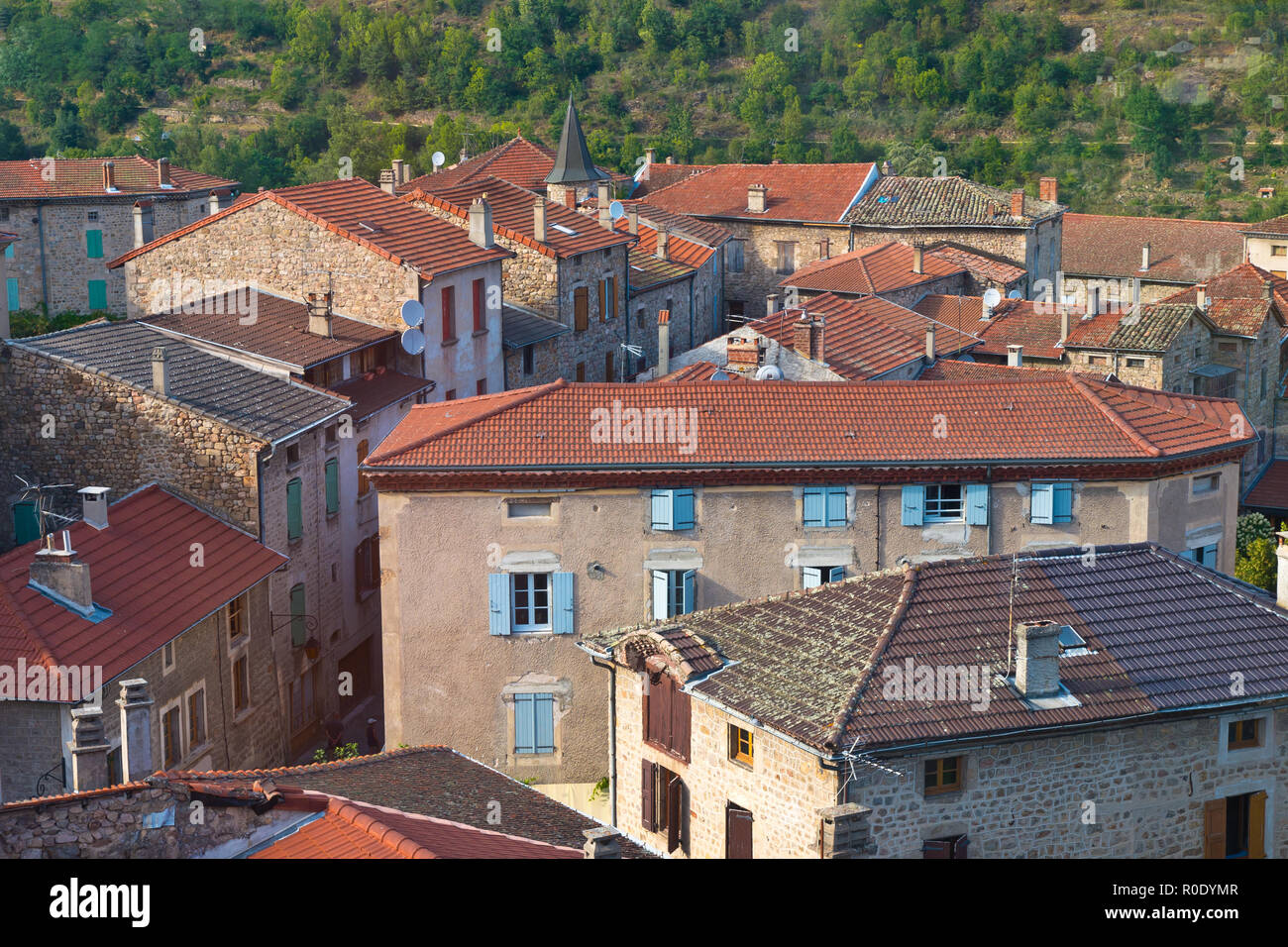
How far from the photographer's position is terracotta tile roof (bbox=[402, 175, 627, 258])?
46.7 metres

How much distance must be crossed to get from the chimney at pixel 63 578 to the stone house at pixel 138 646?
2cm

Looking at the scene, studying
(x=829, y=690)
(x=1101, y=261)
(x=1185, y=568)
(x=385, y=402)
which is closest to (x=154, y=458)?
(x=385, y=402)

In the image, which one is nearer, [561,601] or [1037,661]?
[1037,661]

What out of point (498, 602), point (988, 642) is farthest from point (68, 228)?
point (988, 642)

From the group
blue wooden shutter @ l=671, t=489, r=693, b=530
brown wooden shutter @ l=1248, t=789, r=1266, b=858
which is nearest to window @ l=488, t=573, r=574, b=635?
blue wooden shutter @ l=671, t=489, r=693, b=530

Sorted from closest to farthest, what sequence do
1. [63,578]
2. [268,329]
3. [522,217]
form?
[63,578] < [268,329] < [522,217]

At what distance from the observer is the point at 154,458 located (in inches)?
1249

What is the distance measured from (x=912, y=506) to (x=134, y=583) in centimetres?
1367

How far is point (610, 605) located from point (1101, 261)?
161ft

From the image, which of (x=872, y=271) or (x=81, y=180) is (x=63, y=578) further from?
(x=81, y=180)

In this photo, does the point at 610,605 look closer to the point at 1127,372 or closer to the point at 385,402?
the point at 385,402

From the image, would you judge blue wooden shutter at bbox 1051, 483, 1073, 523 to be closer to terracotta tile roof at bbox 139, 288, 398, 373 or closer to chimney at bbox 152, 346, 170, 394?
terracotta tile roof at bbox 139, 288, 398, 373

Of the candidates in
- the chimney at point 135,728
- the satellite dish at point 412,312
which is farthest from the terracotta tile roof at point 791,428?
the chimney at point 135,728

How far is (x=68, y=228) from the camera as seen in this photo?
6212 cm
